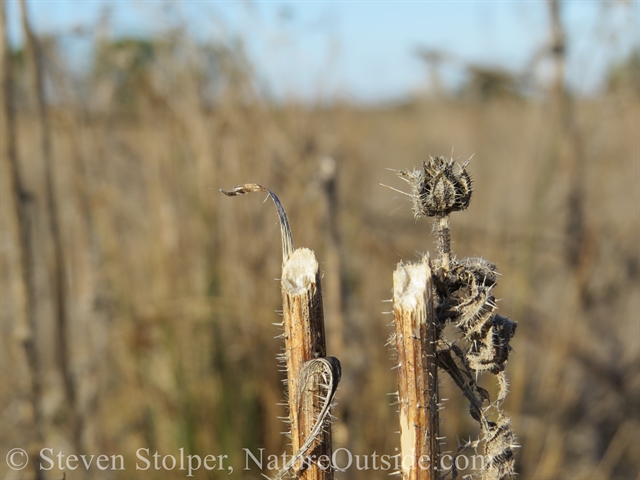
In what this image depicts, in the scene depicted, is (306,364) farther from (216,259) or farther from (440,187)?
(216,259)

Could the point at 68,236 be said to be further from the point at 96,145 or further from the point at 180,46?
the point at 180,46

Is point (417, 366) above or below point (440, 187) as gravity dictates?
below

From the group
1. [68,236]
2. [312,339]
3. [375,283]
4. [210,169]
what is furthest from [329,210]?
[68,236]

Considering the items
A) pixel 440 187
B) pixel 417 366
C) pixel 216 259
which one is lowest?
pixel 417 366

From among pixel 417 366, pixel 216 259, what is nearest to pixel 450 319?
pixel 417 366

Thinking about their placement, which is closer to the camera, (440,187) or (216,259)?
(440,187)

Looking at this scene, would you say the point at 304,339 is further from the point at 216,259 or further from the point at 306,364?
the point at 216,259

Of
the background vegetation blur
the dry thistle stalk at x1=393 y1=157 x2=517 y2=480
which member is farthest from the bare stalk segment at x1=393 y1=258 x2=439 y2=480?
the background vegetation blur

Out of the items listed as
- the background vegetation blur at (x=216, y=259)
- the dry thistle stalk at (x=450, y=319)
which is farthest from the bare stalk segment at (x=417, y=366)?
the background vegetation blur at (x=216, y=259)
